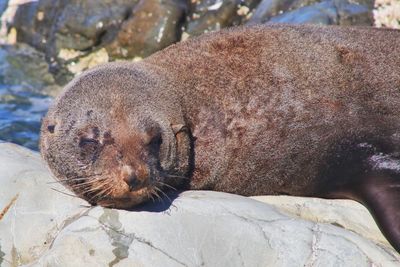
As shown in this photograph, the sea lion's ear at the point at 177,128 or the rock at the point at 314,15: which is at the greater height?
the sea lion's ear at the point at 177,128

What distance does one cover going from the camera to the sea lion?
22.2ft

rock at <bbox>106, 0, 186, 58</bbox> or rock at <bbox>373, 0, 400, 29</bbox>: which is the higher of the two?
rock at <bbox>373, 0, 400, 29</bbox>

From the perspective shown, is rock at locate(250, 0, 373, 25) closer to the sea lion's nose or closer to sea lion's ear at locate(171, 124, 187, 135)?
sea lion's ear at locate(171, 124, 187, 135)

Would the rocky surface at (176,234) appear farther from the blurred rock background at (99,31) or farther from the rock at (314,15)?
the blurred rock background at (99,31)

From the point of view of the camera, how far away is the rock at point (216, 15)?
47.2 ft

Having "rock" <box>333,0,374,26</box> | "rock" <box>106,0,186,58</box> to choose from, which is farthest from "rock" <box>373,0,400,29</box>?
"rock" <box>106,0,186,58</box>

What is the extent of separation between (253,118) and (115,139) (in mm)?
1286

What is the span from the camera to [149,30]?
568 inches

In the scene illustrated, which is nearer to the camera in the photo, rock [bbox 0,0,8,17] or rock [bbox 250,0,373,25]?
rock [bbox 250,0,373,25]

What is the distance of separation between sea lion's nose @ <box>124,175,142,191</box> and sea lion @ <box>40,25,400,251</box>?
42cm

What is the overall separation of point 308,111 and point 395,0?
6.20 metres

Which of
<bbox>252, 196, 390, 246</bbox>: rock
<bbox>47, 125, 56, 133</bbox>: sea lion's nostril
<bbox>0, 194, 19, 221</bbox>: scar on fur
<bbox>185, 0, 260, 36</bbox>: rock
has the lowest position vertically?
<bbox>185, 0, 260, 36</bbox>: rock

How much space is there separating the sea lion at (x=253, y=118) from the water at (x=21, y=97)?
169 inches

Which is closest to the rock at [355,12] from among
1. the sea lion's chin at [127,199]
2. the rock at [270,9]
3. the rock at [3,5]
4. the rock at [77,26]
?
the rock at [270,9]
